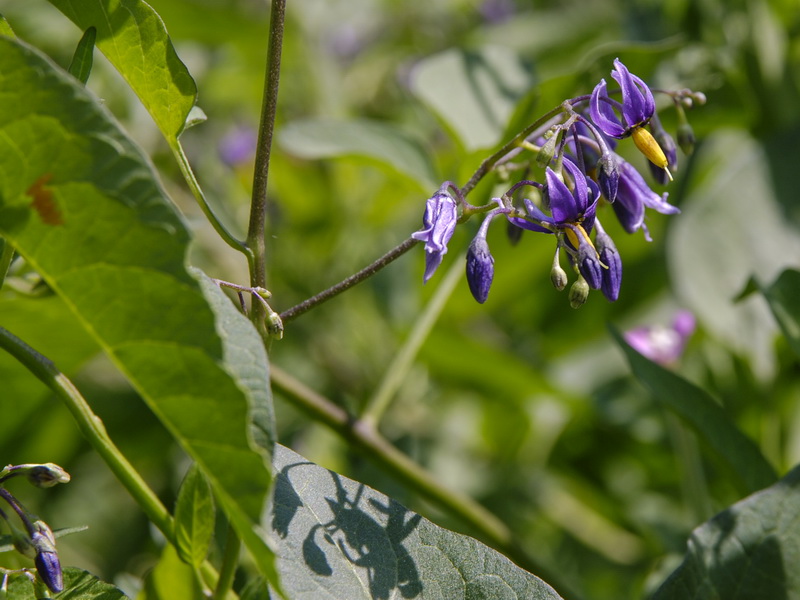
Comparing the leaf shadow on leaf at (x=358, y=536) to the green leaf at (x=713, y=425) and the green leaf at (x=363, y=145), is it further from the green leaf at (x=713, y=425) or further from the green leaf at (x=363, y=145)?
the green leaf at (x=363, y=145)

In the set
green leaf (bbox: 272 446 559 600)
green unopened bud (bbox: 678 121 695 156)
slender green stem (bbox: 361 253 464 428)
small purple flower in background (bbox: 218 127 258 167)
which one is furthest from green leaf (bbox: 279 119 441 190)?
small purple flower in background (bbox: 218 127 258 167)

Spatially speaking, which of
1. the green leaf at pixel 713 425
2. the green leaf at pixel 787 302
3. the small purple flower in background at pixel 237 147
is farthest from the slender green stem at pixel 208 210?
the small purple flower in background at pixel 237 147

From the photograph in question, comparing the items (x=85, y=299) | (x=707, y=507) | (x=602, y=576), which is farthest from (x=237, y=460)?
(x=602, y=576)

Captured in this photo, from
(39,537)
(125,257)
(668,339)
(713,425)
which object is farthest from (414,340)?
(125,257)

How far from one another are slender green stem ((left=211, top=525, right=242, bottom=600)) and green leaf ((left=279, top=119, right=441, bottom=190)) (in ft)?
3.29

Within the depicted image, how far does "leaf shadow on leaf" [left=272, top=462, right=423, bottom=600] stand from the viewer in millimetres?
1002

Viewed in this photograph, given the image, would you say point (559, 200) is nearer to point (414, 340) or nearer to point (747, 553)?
point (747, 553)

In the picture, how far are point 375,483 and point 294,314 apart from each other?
65cm

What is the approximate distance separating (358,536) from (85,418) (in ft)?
1.09

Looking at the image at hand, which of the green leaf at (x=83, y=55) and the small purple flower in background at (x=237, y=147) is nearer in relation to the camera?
the green leaf at (x=83, y=55)

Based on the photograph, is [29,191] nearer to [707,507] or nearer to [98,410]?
[707,507]

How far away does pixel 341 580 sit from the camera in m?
1.02

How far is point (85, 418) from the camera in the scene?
39.5 inches

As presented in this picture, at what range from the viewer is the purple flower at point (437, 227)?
111 centimetres
